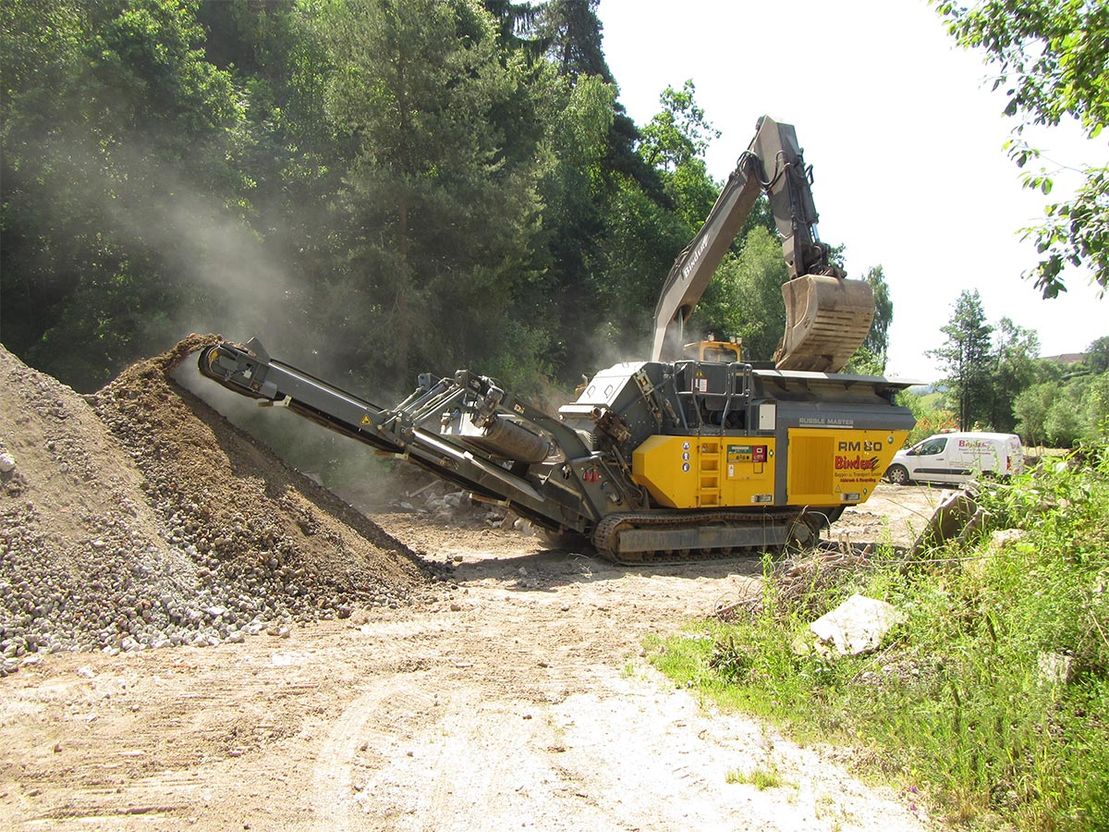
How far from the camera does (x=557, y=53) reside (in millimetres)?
32406

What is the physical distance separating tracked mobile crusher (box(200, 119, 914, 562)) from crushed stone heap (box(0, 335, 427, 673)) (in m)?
1.16

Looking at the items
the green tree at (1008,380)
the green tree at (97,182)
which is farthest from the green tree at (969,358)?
the green tree at (97,182)

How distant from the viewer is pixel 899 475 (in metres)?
23.6

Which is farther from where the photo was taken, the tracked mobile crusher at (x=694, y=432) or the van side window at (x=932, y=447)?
the van side window at (x=932, y=447)

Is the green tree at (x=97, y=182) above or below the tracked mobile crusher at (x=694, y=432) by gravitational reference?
A: above

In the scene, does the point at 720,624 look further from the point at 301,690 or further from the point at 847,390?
the point at 847,390

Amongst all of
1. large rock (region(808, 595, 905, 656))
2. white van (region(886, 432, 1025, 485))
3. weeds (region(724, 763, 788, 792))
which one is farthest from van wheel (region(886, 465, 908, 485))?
weeds (region(724, 763, 788, 792))

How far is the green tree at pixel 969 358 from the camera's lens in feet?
138

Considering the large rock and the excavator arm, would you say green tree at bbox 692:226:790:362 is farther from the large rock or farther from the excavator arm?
the large rock

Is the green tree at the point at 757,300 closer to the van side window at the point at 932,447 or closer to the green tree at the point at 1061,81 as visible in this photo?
the van side window at the point at 932,447

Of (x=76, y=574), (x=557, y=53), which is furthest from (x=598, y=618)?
(x=557, y=53)

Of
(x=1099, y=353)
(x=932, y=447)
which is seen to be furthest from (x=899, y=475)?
(x=1099, y=353)

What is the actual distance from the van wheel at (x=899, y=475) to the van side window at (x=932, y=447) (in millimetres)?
671

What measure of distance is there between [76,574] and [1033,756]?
21.0 ft
